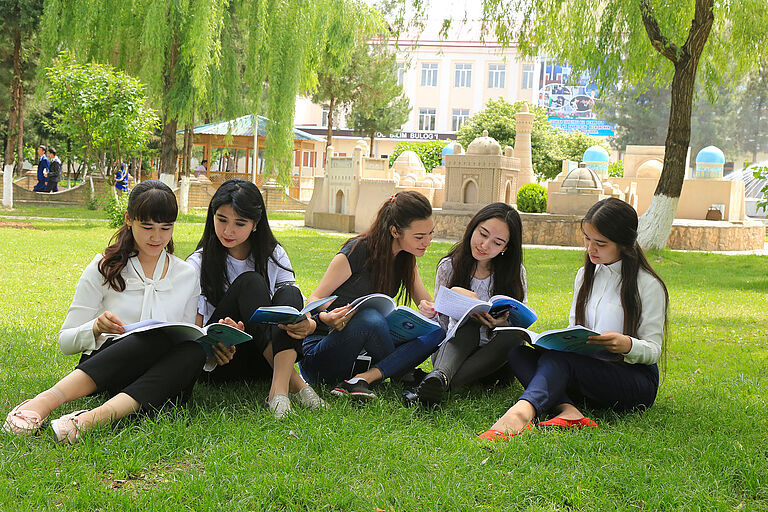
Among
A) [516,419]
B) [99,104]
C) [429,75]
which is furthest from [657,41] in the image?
[429,75]

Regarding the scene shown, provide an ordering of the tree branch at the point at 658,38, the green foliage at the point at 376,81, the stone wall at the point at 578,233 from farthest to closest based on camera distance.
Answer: the green foliage at the point at 376,81 → the stone wall at the point at 578,233 → the tree branch at the point at 658,38

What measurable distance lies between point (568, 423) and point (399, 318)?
895 millimetres

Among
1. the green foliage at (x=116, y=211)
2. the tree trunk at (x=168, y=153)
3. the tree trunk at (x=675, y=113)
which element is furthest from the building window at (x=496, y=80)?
the tree trunk at (x=675, y=113)

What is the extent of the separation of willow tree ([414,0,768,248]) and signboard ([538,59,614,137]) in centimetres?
4322

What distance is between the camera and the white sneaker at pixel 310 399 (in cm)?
343

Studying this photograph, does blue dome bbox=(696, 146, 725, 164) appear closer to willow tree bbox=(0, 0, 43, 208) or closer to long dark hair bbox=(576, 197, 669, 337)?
willow tree bbox=(0, 0, 43, 208)

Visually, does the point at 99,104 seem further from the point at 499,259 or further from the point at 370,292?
the point at 499,259

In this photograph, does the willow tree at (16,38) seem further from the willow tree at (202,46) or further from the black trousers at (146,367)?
the black trousers at (146,367)

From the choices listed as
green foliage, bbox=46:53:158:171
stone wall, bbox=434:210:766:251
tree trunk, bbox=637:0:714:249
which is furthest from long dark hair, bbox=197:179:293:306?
stone wall, bbox=434:210:766:251

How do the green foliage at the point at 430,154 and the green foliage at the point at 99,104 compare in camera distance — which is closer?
the green foliage at the point at 99,104

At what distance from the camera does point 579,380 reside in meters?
3.42

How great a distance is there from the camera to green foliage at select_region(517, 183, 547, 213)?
1723cm

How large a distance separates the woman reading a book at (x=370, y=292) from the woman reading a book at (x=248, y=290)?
233mm

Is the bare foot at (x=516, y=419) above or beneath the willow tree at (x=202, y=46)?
beneath
